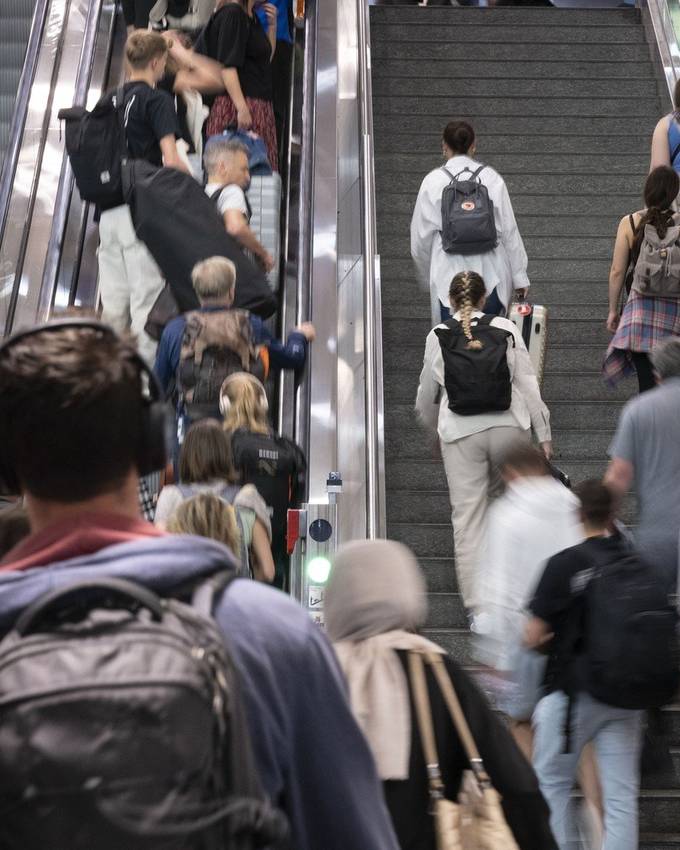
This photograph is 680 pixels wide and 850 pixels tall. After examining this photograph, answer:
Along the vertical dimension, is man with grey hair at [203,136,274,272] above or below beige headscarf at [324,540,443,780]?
above

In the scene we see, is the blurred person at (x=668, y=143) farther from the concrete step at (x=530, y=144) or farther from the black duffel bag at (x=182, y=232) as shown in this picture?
the black duffel bag at (x=182, y=232)

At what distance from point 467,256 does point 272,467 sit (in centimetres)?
216

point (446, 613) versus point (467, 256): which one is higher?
point (467, 256)

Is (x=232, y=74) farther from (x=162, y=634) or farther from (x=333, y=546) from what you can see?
(x=162, y=634)

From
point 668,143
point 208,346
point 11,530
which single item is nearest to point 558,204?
point 668,143

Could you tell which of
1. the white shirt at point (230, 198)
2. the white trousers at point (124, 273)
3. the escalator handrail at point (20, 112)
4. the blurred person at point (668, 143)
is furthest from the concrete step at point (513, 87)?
the white trousers at point (124, 273)

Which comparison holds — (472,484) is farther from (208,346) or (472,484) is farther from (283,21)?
(283,21)

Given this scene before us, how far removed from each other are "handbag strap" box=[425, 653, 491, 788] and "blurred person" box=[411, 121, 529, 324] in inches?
201

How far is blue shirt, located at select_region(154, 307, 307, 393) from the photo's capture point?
21.9ft

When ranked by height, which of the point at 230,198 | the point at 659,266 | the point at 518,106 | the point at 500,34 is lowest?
the point at 659,266

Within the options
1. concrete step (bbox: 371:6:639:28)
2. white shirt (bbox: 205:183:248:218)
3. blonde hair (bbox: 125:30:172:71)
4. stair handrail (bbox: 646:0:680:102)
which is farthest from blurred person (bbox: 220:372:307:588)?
concrete step (bbox: 371:6:639:28)

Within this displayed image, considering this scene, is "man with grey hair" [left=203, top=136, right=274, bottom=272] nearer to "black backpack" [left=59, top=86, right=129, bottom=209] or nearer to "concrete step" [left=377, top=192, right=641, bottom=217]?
"black backpack" [left=59, top=86, right=129, bottom=209]

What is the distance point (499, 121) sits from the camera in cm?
1103

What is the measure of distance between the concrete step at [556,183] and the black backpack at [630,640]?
6388 millimetres
